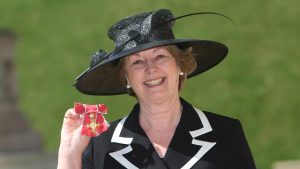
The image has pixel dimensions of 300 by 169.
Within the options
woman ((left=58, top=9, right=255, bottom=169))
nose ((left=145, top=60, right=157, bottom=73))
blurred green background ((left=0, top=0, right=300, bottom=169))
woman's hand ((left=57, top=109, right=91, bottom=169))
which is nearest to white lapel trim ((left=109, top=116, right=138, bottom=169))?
woman ((left=58, top=9, right=255, bottom=169))

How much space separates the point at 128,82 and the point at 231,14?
6748mm

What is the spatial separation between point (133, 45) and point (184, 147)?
433 millimetres

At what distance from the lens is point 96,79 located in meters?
2.95

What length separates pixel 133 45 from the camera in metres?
2.73

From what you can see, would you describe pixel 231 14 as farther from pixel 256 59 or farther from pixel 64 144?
pixel 64 144

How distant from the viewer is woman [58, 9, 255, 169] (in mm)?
2678

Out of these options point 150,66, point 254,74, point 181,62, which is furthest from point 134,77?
point 254,74

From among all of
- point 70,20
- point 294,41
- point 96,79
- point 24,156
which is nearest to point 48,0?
point 70,20

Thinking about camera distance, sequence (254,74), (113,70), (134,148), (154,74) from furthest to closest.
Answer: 1. (254,74)
2. (113,70)
3. (134,148)
4. (154,74)

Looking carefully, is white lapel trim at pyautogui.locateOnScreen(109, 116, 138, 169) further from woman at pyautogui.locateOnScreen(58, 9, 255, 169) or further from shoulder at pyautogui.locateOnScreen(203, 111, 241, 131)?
shoulder at pyautogui.locateOnScreen(203, 111, 241, 131)

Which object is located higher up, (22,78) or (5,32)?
(5,32)

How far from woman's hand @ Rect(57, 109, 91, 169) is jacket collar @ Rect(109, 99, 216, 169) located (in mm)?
154

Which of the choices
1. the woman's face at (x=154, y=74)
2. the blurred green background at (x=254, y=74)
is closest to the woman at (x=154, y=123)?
the woman's face at (x=154, y=74)

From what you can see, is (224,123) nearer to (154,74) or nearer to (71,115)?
(154,74)
